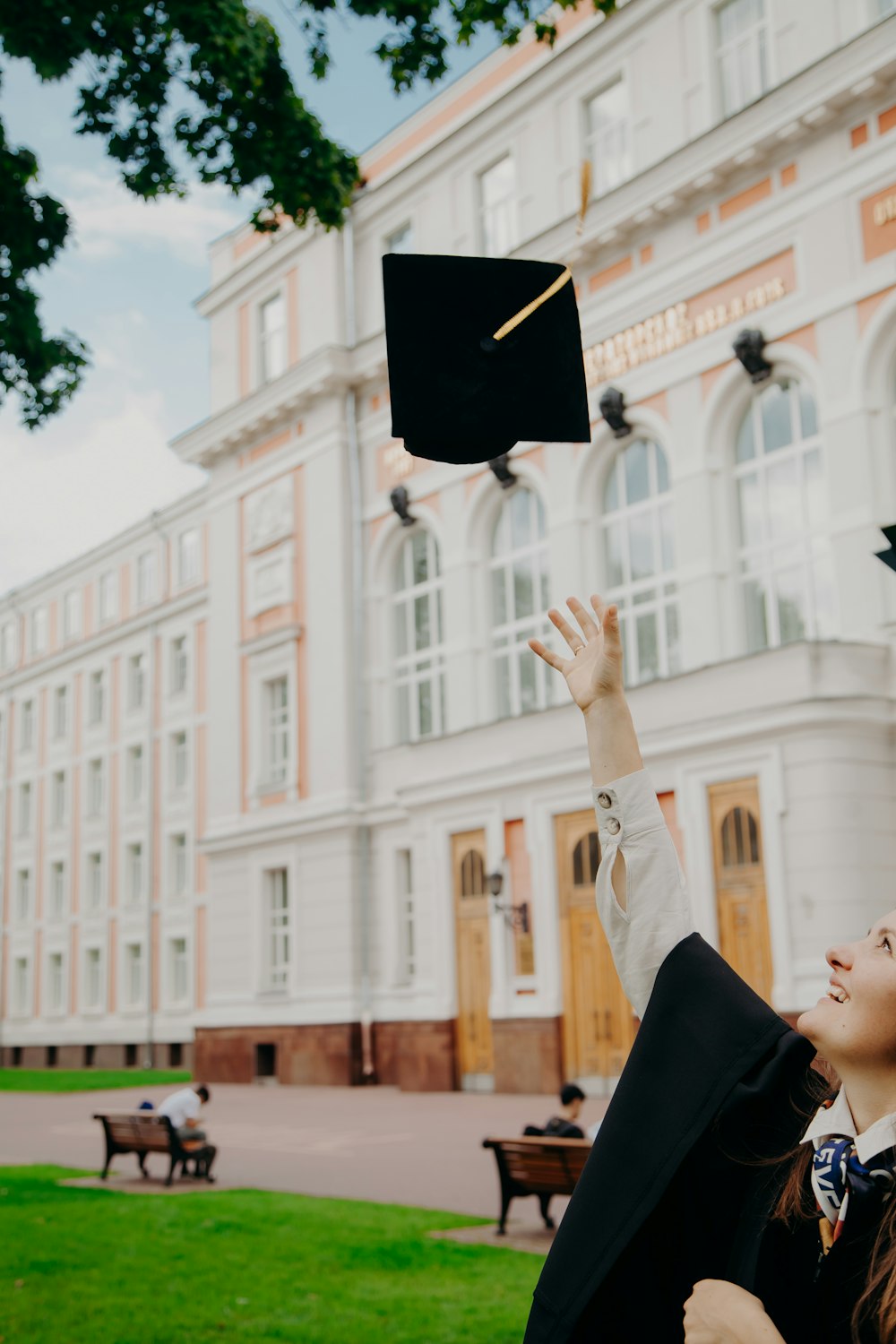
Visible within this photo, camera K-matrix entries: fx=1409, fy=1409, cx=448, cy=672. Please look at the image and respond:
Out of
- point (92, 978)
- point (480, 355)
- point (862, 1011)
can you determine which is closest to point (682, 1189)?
point (862, 1011)

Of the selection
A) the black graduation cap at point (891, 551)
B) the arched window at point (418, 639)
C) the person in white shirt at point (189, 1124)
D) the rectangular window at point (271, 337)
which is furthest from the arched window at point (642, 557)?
the black graduation cap at point (891, 551)

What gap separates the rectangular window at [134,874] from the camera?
4125cm

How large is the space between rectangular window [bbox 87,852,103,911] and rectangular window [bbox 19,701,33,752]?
6582 mm

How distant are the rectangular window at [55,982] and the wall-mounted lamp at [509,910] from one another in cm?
2598

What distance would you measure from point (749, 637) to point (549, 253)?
25.2ft

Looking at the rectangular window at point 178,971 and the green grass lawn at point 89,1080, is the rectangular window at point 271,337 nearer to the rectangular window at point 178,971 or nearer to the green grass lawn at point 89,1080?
the green grass lawn at point 89,1080

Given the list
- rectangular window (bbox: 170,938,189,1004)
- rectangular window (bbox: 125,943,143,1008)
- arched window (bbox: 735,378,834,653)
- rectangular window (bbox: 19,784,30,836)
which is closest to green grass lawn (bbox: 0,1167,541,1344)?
arched window (bbox: 735,378,834,653)

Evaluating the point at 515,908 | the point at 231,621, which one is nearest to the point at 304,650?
the point at 231,621

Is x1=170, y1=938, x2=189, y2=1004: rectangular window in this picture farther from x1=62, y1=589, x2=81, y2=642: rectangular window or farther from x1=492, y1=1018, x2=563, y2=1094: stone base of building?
x1=492, y1=1018, x2=563, y2=1094: stone base of building

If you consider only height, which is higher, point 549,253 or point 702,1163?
point 549,253

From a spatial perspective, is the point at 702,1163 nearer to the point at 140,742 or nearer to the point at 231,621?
the point at 231,621

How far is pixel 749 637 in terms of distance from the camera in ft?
67.7

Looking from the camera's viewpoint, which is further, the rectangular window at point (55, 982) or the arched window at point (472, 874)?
the rectangular window at point (55, 982)

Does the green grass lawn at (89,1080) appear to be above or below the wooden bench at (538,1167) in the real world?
below
